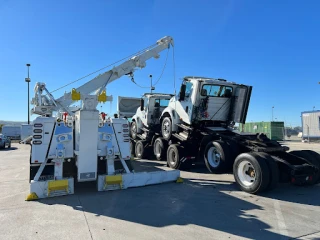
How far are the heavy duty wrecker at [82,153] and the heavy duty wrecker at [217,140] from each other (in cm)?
192

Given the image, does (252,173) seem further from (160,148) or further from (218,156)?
(160,148)

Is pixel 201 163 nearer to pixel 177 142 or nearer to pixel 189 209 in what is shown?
pixel 177 142

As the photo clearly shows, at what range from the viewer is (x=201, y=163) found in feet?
39.4

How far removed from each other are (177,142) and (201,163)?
5.07 ft

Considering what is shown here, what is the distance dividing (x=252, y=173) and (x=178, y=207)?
249 cm

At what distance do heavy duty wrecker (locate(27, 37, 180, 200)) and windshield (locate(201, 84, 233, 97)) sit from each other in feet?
11.6

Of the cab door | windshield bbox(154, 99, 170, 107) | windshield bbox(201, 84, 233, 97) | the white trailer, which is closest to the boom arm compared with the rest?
windshield bbox(154, 99, 170, 107)

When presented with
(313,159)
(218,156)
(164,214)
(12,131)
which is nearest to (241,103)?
(218,156)

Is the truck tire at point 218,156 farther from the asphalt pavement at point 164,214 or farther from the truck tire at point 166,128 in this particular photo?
the truck tire at point 166,128

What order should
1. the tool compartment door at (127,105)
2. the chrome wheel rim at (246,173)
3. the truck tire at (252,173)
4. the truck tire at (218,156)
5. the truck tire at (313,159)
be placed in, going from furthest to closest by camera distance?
1. the tool compartment door at (127,105)
2. the truck tire at (218,156)
3. the truck tire at (313,159)
4. the chrome wheel rim at (246,173)
5. the truck tire at (252,173)

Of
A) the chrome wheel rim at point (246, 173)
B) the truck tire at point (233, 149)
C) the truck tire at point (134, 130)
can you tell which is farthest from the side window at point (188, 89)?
the truck tire at point (134, 130)

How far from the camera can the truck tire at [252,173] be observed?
6.56m

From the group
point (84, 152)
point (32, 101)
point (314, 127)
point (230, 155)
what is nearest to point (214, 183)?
point (230, 155)

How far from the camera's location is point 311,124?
3170cm
